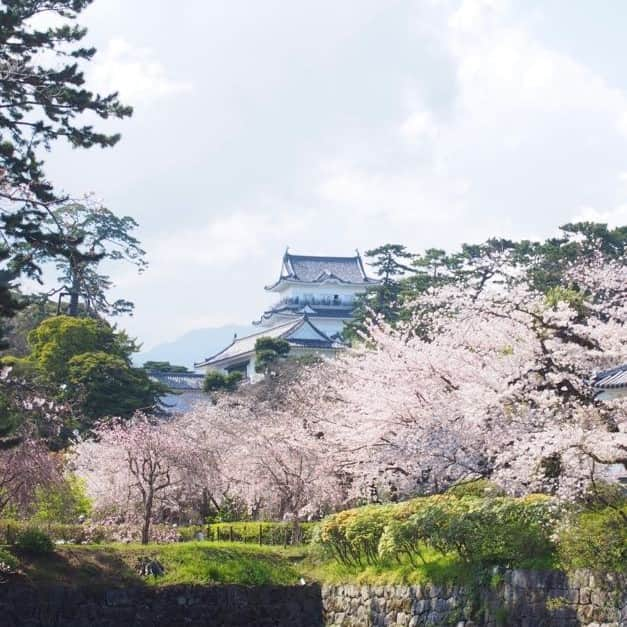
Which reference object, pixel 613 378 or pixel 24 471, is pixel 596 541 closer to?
pixel 613 378

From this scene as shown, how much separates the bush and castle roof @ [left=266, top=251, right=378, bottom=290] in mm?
55854

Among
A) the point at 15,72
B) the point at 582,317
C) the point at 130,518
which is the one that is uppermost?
the point at 15,72

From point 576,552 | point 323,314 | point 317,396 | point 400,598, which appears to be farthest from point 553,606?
point 323,314

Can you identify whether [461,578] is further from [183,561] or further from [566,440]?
[183,561]

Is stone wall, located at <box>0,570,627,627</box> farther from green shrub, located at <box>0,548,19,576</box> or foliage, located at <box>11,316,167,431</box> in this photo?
foliage, located at <box>11,316,167,431</box>

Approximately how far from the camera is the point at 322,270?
77.6 m

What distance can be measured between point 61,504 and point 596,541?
15.8m

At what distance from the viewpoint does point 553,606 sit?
49.8 ft

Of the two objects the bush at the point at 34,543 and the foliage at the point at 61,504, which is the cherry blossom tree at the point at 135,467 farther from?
the bush at the point at 34,543

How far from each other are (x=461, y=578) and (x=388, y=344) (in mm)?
5794

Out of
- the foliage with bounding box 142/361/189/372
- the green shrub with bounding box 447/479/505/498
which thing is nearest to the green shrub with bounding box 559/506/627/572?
the green shrub with bounding box 447/479/505/498

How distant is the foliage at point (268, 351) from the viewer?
50644 mm

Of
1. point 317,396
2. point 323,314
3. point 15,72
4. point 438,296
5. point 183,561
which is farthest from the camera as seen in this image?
point 323,314

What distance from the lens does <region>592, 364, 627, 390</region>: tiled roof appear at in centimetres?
2139
